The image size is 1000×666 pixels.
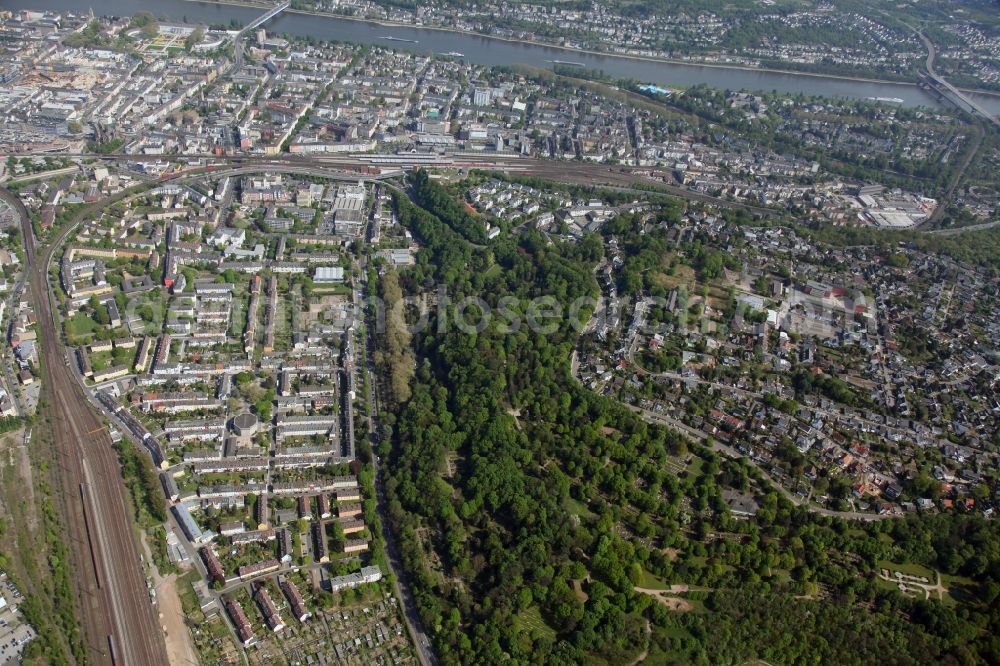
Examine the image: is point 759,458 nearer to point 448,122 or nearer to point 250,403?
point 250,403

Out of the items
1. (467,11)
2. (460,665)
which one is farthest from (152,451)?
(467,11)

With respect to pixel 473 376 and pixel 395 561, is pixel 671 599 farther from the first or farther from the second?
pixel 473 376

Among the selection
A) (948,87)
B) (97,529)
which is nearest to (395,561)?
(97,529)

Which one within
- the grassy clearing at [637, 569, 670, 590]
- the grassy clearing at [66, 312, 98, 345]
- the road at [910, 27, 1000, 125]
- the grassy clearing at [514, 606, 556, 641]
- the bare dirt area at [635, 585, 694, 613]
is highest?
the road at [910, 27, 1000, 125]

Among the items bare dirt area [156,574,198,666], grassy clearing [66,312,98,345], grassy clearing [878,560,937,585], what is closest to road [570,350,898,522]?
grassy clearing [878,560,937,585]

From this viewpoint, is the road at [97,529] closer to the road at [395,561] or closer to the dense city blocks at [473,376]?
the dense city blocks at [473,376]

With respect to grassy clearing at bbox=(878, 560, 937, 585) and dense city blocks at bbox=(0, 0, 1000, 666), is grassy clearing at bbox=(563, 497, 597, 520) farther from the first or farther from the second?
grassy clearing at bbox=(878, 560, 937, 585)

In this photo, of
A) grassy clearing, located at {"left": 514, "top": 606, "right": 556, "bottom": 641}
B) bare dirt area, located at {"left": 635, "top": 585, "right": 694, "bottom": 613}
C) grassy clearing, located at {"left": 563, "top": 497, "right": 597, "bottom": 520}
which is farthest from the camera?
grassy clearing, located at {"left": 563, "top": 497, "right": 597, "bottom": 520}
